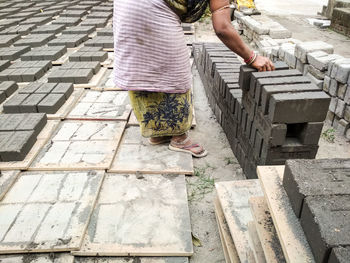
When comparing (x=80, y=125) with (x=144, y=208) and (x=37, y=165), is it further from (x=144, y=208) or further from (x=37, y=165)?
(x=144, y=208)

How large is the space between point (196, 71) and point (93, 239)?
4400 millimetres

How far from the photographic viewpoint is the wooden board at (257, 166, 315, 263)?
52.9 inches

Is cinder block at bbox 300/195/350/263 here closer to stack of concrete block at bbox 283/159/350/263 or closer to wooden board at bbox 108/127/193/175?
stack of concrete block at bbox 283/159/350/263

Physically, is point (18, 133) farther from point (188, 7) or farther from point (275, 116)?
point (275, 116)

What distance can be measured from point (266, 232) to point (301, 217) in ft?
0.92

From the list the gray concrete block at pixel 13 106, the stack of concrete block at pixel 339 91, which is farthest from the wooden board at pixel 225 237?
the gray concrete block at pixel 13 106

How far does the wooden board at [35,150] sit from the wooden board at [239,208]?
6.75ft

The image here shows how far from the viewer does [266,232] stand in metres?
1.69

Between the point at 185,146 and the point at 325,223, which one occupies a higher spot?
Answer: the point at 325,223

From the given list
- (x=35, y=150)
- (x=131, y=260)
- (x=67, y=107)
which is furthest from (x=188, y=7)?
(x=67, y=107)

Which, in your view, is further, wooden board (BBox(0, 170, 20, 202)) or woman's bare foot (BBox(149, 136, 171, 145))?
woman's bare foot (BBox(149, 136, 171, 145))

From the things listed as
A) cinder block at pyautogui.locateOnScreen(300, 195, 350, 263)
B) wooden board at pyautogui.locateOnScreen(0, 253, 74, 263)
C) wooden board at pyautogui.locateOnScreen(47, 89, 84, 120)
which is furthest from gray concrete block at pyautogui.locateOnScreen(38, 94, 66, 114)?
cinder block at pyautogui.locateOnScreen(300, 195, 350, 263)

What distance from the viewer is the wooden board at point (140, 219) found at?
2.24 metres

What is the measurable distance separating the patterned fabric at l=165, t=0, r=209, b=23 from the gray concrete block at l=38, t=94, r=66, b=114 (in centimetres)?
238
